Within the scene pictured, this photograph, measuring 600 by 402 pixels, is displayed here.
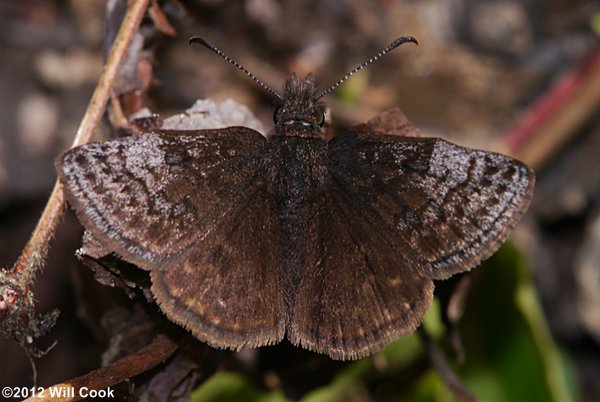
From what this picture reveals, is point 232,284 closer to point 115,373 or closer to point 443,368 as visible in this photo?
point 115,373

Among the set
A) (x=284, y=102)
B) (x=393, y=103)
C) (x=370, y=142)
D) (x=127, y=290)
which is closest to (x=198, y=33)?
(x=393, y=103)

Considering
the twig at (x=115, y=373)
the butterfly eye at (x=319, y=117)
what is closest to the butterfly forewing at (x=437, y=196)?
the butterfly eye at (x=319, y=117)

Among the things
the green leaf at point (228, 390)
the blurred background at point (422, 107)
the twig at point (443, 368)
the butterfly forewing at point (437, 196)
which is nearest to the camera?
the butterfly forewing at point (437, 196)

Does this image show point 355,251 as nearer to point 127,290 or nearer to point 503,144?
point 127,290

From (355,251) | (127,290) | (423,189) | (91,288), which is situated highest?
(423,189)

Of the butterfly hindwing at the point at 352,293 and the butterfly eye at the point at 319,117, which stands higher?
the butterfly eye at the point at 319,117

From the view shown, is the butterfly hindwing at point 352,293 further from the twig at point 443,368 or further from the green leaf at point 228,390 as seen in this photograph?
the green leaf at point 228,390

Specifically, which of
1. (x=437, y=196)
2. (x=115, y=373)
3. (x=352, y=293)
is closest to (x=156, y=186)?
(x=115, y=373)

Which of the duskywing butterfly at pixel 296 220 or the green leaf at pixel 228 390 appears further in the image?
the green leaf at pixel 228 390
